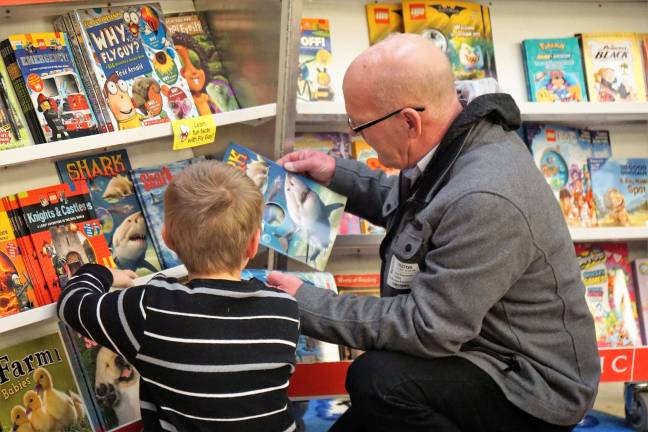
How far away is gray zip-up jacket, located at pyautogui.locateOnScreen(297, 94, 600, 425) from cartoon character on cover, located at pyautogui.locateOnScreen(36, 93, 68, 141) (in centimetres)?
74

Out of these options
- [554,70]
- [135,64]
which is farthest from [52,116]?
[554,70]

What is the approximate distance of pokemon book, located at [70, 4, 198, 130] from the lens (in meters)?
2.12

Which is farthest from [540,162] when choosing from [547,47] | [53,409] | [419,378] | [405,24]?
[53,409]

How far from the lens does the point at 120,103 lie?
2127mm

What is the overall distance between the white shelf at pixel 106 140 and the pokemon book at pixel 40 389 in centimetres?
50

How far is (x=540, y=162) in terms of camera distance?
2.75 metres

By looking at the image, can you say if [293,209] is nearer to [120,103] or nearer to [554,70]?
[120,103]

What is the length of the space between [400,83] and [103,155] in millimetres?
906

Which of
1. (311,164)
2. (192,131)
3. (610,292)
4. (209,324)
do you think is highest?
(192,131)

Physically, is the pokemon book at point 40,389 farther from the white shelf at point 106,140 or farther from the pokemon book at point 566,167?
the pokemon book at point 566,167

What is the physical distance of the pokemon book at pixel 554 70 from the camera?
108 inches

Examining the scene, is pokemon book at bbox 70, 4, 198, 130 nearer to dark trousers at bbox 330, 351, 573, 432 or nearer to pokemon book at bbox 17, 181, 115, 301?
pokemon book at bbox 17, 181, 115, 301

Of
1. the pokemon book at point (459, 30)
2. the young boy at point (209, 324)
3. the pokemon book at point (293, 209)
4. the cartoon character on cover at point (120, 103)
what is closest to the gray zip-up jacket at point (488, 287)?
the young boy at point (209, 324)

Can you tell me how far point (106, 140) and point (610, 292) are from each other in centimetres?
183
